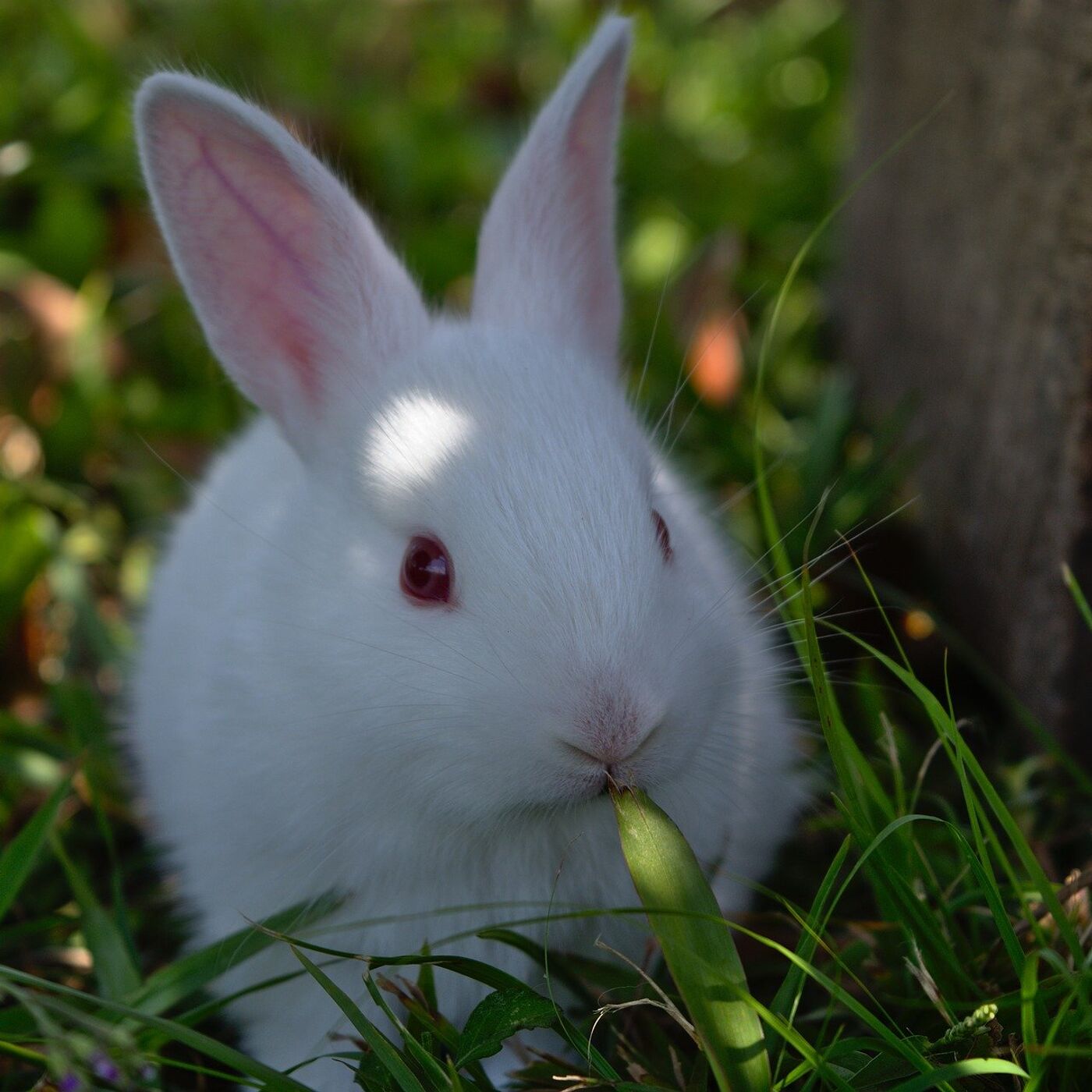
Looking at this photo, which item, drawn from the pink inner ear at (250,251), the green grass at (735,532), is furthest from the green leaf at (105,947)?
the pink inner ear at (250,251)

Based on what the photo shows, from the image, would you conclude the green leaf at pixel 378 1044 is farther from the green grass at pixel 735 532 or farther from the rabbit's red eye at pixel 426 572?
the rabbit's red eye at pixel 426 572

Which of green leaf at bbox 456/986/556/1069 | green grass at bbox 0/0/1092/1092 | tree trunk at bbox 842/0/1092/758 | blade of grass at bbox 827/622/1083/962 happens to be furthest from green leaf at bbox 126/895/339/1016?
tree trunk at bbox 842/0/1092/758

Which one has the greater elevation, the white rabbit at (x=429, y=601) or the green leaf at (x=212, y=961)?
the white rabbit at (x=429, y=601)

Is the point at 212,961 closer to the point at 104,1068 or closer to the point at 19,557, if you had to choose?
the point at 104,1068

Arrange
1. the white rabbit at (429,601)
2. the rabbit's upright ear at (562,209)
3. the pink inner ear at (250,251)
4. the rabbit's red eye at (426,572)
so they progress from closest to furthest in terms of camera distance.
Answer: the white rabbit at (429,601) → the rabbit's red eye at (426,572) → the pink inner ear at (250,251) → the rabbit's upright ear at (562,209)

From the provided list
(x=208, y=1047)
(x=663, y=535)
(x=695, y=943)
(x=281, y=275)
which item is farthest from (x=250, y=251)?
(x=695, y=943)

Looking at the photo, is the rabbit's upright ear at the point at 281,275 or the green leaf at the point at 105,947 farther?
the rabbit's upright ear at the point at 281,275

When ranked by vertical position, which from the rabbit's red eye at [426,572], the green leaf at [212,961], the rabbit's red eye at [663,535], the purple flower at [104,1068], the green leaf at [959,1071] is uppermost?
the rabbit's red eye at [426,572]

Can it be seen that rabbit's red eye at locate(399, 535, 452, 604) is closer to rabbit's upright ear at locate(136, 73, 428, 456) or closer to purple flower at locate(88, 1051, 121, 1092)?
rabbit's upright ear at locate(136, 73, 428, 456)
